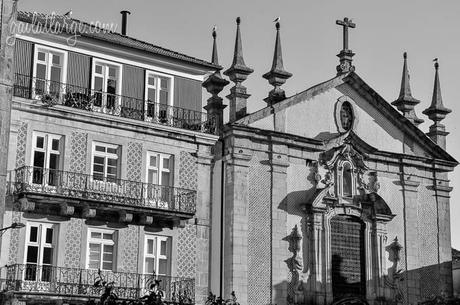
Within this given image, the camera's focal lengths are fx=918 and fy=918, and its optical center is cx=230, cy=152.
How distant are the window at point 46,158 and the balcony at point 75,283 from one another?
2.90m

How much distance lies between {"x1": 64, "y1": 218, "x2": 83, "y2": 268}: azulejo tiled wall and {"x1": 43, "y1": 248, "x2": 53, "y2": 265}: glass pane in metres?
0.46

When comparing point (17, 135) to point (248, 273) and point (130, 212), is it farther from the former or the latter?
point (248, 273)

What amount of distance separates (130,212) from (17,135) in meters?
4.66

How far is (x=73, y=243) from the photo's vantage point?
1210 inches

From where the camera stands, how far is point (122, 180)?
3189 centimetres

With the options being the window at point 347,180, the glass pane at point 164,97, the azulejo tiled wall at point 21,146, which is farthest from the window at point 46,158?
the window at point 347,180

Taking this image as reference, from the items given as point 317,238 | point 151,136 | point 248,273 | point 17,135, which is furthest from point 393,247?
point 17,135

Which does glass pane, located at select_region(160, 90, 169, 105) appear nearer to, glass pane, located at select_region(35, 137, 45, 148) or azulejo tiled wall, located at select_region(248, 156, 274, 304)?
azulejo tiled wall, located at select_region(248, 156, 274, 304)

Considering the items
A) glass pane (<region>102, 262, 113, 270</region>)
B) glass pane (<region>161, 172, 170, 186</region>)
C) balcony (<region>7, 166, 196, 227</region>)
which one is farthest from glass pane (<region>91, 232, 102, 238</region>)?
glass pane (<region>161, 172, 170, 186</region>)

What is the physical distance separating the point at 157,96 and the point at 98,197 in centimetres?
475

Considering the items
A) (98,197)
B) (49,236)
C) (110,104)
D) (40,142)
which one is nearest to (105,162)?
(98,197)

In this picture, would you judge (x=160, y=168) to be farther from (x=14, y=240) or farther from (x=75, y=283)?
(x=14, y=240)

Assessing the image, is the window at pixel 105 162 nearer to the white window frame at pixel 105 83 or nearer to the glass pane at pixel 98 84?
the white window frame at pixel 105 83

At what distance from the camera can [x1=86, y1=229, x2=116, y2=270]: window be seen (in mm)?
31219
